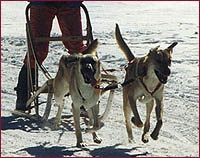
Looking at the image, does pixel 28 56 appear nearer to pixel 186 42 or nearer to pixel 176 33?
pixel 186 42

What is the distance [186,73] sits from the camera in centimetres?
779

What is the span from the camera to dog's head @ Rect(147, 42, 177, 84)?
4359 millimetres

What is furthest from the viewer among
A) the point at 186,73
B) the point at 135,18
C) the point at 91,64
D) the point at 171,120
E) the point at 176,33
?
the point at 135,18

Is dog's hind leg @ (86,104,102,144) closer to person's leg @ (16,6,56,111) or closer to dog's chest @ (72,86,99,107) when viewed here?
dog's chest @ (72,86,99,107)

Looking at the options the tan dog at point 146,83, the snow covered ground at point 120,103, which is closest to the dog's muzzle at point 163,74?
the tan dog at point 146,83

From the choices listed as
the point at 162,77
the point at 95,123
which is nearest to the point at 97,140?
the point at 95,123

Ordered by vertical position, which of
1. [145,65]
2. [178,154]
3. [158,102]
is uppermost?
[145,65]

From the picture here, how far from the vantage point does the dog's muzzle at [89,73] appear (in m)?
4.38

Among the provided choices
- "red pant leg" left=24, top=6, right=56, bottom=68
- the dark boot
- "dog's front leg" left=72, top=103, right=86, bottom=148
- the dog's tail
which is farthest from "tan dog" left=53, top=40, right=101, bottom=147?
the dark boot


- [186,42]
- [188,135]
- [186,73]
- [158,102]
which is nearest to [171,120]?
[188,135]

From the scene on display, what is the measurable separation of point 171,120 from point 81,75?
1.40 metres

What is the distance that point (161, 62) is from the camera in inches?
173

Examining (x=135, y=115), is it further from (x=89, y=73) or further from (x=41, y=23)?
(x=41, y=23)

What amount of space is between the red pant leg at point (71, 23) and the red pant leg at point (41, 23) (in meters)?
0.09
